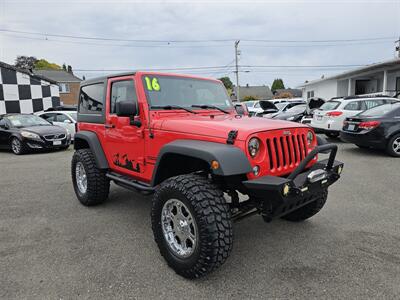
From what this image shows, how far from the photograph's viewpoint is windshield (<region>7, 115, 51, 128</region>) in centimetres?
1049

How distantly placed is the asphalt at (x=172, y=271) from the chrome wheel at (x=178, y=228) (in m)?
0.23

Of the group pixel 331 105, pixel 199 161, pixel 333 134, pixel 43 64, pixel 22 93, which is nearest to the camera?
pixel 199 161

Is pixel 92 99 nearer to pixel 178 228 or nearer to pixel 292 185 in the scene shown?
pixel 178 228

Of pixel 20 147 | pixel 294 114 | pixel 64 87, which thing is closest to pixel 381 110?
pixel 294 114

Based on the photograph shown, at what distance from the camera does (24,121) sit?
10.7 m

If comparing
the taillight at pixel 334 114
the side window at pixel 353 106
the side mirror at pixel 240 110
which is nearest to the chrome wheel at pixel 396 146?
the taillight at pixel 334 114

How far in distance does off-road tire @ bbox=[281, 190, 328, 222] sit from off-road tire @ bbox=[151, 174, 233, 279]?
4.93 feet

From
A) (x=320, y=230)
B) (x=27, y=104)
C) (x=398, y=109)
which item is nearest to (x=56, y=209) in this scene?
(x=320, y=230)

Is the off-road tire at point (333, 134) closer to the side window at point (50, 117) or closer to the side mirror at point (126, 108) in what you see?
the side mirror at point (126, 108)

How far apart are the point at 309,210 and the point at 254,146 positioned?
1.50 meters

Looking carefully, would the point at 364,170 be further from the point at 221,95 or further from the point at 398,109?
the point at 221,95

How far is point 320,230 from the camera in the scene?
3.65m

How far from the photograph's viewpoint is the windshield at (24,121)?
1049cm

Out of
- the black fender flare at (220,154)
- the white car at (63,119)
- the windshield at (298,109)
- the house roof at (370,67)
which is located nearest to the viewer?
the black fender flare at (220,154)
